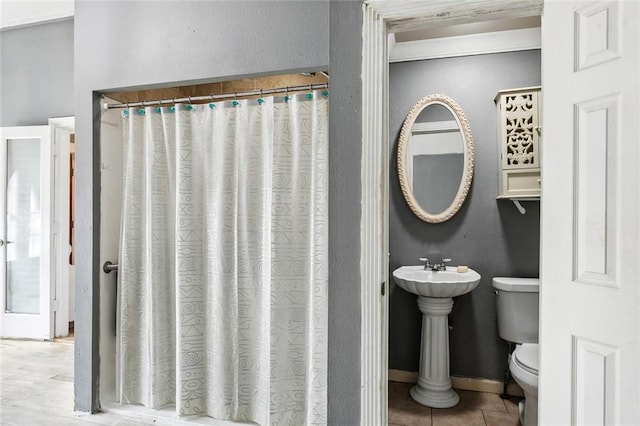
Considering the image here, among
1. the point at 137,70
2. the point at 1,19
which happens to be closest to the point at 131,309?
the point at 137,70

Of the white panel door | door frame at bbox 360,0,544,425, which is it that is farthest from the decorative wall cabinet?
the white panel door

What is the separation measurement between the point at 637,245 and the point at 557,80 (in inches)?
23.8

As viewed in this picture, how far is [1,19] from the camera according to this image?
136 inches

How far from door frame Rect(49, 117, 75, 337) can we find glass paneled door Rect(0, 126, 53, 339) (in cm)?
5

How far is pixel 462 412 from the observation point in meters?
2.42

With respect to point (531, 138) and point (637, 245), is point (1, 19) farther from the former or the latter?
point (637, 245)

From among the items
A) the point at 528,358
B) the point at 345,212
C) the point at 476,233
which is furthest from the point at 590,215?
the point at 476,233

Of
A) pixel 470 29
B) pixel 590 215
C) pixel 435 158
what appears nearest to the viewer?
pixel 590 215

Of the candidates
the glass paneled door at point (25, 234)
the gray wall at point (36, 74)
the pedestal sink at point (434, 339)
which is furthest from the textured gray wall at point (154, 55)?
the glass paneled door at point (25, 234)

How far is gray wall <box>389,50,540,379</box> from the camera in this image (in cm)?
270

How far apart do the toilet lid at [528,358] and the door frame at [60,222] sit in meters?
3.73

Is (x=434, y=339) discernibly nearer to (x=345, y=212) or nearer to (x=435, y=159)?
(x=435, y=159)

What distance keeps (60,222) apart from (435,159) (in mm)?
3350

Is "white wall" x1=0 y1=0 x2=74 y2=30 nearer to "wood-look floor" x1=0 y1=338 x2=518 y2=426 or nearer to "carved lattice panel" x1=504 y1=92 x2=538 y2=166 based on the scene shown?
"wood-look floor" x1=0 y1=338 x2=518 y2=426
